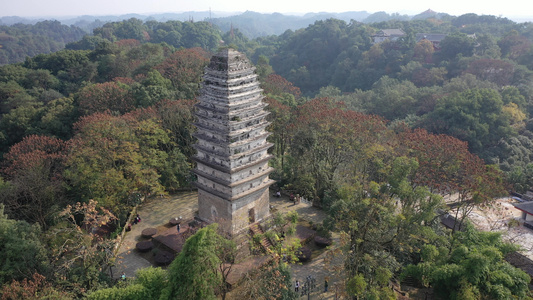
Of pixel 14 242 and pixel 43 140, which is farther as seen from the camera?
pixel 43 140

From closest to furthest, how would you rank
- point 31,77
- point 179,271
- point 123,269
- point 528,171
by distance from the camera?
1. point 179,271
2. point 123,269
3. point 528,171
4. point 31,77

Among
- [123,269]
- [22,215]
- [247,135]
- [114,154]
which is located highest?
[247,135]

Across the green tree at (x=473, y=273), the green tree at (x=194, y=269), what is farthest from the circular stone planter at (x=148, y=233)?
the green tree at (x=473, y=273)

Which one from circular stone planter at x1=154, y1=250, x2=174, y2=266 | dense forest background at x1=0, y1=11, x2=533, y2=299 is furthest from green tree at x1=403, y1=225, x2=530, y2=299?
circular stone planter at x1=154, y1=250, x2=174, y2=266

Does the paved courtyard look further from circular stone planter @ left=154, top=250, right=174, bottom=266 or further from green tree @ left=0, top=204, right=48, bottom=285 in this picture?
green tree @ left=0, top=204, right=48, bottom=285

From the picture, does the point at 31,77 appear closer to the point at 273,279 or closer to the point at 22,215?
the point at 22,215

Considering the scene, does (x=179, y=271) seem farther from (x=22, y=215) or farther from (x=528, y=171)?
(x=528, y=171)

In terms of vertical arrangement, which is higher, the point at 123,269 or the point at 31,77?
the point at 31,77

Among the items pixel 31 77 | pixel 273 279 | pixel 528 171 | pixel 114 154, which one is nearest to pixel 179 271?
pixel 273 279

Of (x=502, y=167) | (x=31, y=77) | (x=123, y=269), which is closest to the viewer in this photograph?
(x=123, y=269)
